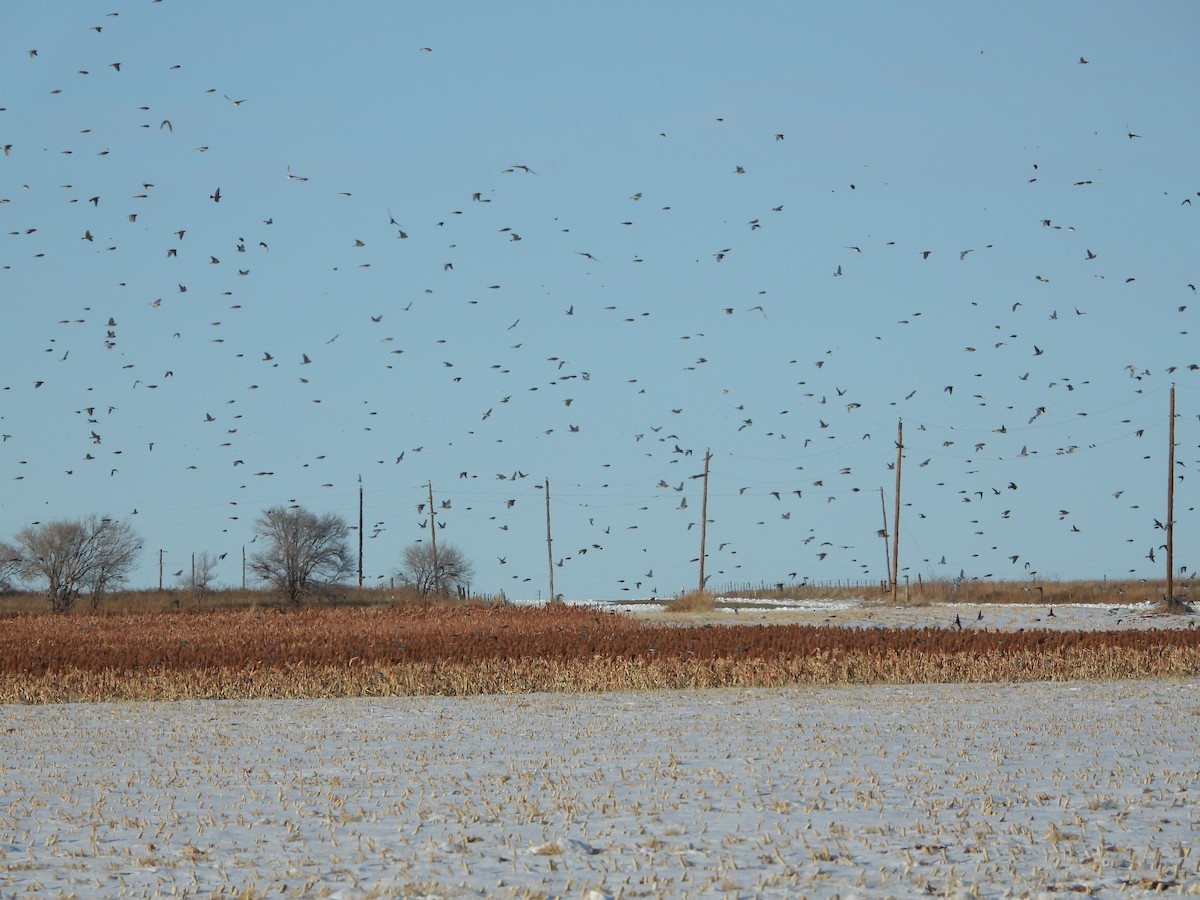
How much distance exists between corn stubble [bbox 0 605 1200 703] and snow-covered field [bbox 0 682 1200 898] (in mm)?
5795

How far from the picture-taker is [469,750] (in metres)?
18.0

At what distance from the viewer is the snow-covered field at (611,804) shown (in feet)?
33.1

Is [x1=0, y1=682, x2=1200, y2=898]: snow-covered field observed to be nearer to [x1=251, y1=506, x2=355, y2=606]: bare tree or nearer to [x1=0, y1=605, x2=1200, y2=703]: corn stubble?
[x1=0, y1=605, x2=1200, y2=703]: corn stubble

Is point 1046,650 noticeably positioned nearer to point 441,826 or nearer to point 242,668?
point 242,668

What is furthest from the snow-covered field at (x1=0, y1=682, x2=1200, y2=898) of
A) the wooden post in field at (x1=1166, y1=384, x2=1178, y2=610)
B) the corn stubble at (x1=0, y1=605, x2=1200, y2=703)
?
the wooden post in field at (x1=1166, y1=384, x2=1178, y2=610)

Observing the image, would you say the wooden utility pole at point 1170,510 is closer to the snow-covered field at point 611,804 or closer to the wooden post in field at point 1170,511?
the wooden post in field at point 1170,511

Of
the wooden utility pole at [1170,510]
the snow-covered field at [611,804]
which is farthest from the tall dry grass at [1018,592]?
the snow-covered field at [611,804]

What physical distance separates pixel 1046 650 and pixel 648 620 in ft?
90.3

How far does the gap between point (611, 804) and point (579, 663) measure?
55.1 ft

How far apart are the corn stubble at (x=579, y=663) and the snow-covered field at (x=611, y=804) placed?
579 centimetres

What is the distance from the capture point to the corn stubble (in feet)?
93.5

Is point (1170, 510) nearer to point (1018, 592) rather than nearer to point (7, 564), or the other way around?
point (1018, 592)

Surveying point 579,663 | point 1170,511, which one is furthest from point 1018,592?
point 579,663

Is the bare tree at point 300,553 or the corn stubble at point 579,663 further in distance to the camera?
the bare tree at point 300,553
